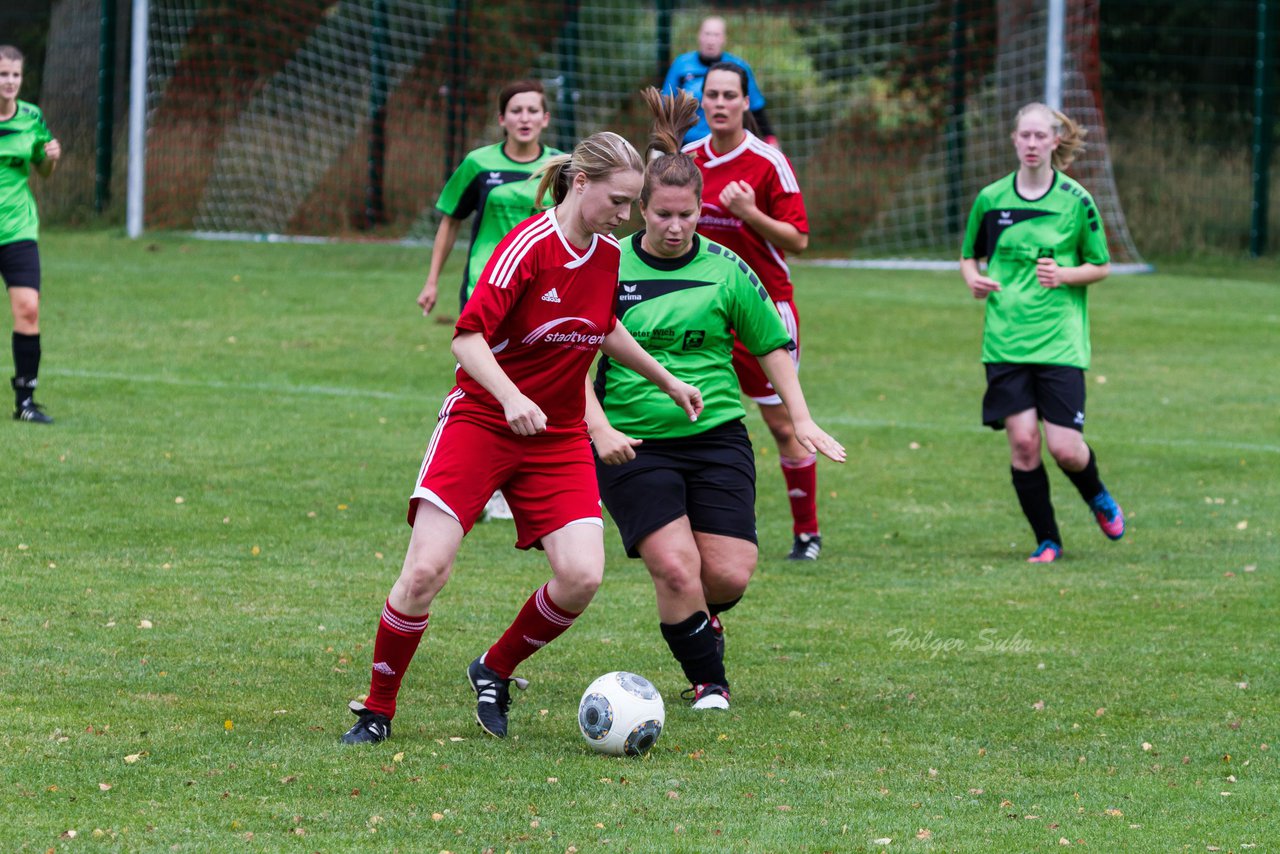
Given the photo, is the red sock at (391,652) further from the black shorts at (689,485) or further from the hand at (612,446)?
the black shorts at (689,485)

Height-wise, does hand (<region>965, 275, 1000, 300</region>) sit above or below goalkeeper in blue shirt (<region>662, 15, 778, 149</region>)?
below

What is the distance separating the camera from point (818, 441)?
5699mm

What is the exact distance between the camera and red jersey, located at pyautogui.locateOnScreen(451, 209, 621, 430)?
525 cm

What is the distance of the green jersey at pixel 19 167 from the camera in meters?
11.0

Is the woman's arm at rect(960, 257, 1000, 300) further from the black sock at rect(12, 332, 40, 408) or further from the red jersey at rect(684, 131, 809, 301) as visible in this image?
the black sock at rect(12, 332, 40, 408)

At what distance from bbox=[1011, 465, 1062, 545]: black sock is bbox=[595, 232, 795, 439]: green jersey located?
3.16 m

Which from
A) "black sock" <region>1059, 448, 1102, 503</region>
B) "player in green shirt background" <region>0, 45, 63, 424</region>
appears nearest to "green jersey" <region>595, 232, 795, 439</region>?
"black sock" <region>1059, 448, 1102, 503</region>

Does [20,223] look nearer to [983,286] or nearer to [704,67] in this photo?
[704,67]

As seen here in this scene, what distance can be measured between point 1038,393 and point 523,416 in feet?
15.0

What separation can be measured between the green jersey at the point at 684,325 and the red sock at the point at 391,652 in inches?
48.2

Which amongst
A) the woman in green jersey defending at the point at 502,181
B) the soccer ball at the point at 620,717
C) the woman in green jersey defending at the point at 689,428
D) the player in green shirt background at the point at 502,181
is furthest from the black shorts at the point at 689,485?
the player in green shirt background at the point at 502,181

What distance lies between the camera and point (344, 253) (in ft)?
67.1

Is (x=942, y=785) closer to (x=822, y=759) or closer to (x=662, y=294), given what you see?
(x=822, y=759)

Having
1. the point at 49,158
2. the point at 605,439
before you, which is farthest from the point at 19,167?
the point at 605,439
